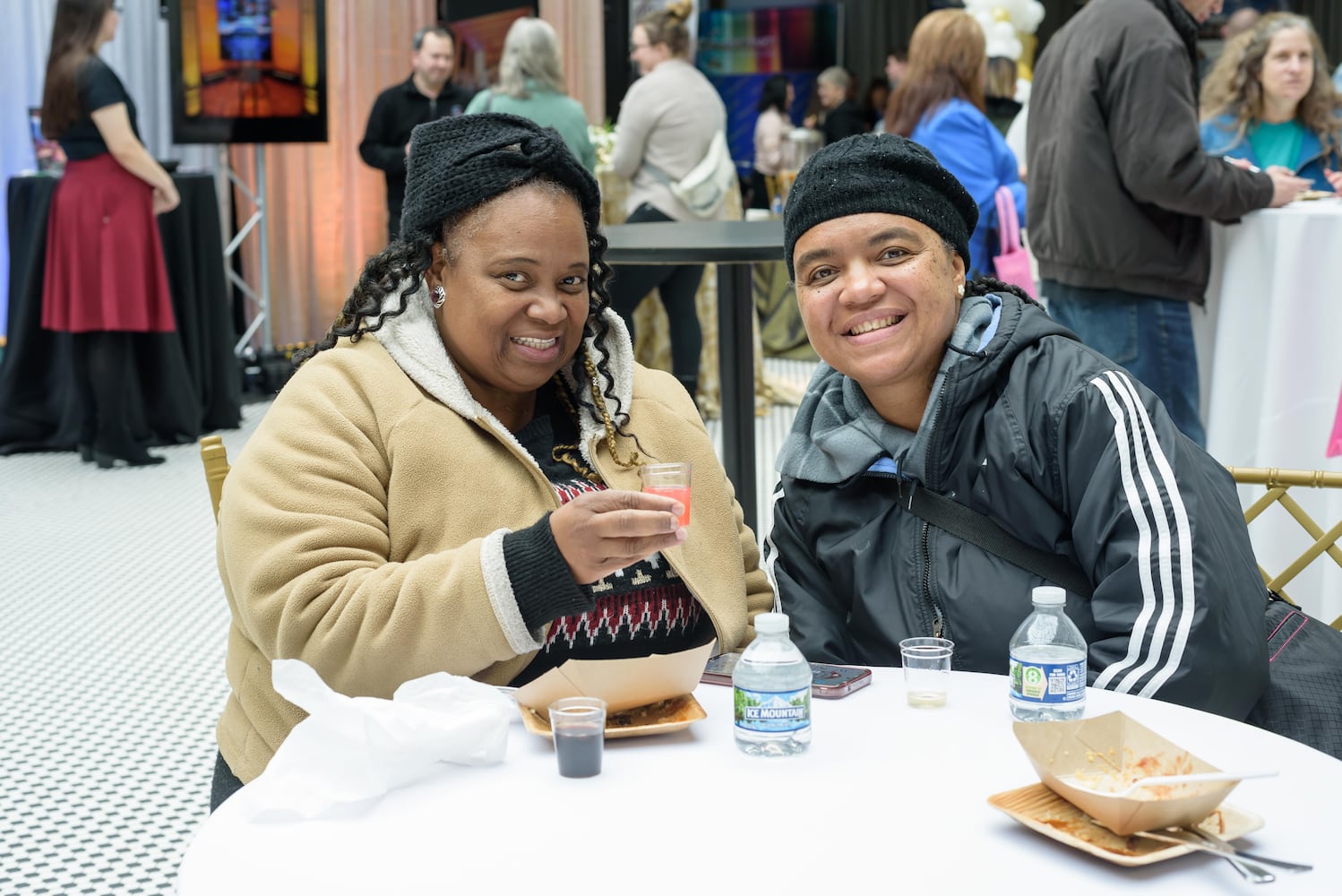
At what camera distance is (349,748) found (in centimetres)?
122

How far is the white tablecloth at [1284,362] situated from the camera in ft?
10.8

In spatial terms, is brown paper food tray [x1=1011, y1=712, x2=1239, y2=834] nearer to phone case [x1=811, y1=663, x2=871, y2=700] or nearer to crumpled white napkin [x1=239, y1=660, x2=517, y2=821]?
phone case [x1=811, y1=663, x2=871, y2=700]

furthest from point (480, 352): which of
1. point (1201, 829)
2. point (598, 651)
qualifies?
point (1201, 829)

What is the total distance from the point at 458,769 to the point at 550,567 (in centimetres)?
27

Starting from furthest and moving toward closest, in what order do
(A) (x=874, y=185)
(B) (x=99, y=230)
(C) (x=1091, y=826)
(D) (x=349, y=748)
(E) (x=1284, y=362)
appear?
(B) (x=99, y=230) → (E) (x=1284, y=362) → (A) (x=874, y=185) → (D) (x=349, y=748) → (C) (x=1091, y=826)

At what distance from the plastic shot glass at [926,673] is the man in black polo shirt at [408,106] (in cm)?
565

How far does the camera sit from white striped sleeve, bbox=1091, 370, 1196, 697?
1.53m

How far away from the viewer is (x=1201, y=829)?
1.07 meters

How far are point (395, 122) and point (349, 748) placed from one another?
6014mm

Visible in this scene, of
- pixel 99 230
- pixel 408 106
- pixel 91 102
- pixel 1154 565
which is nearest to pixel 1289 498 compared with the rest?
pixel 1154 565

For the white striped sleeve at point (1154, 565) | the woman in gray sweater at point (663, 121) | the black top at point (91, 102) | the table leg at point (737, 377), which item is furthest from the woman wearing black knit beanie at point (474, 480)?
the black top at point (91, 102)

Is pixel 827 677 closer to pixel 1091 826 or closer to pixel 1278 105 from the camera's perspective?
pixel 1091 826

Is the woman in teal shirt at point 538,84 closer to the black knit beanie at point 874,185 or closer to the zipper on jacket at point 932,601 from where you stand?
the black knit beanie at point 874,185

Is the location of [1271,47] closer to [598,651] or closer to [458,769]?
[598,651]
